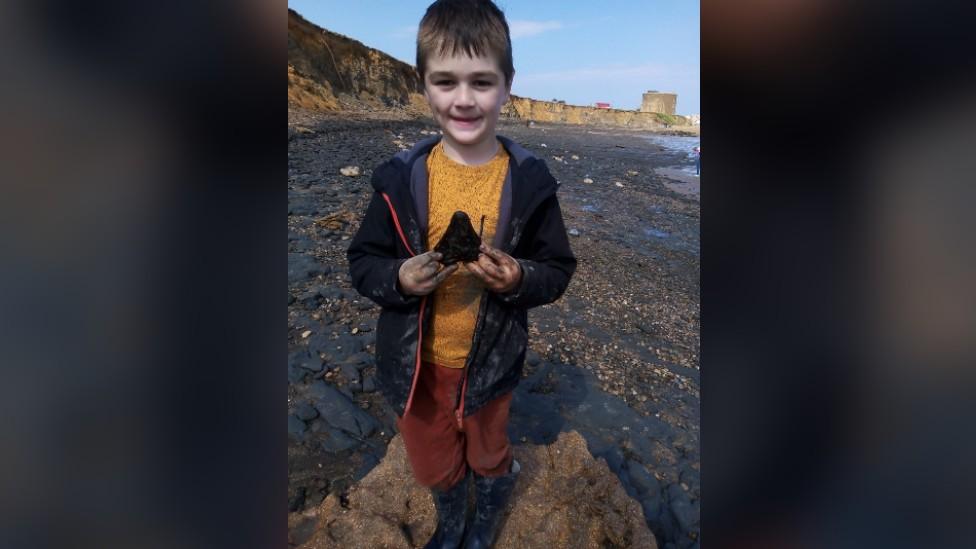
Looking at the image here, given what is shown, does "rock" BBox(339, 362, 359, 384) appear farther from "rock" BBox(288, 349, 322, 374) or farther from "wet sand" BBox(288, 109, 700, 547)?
"rock" BBox(288, 349, 322, 374)

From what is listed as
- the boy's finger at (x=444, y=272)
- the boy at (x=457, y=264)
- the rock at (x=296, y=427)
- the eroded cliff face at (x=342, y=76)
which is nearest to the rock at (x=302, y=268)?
the rock at (x=296, y=427)

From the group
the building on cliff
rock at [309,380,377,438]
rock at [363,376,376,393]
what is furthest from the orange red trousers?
the building on cliff

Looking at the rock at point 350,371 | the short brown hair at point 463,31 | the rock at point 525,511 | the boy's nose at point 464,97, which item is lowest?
the rock at point 525,511

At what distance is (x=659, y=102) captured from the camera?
5856 cm

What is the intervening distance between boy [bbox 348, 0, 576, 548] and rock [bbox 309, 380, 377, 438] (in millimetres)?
933

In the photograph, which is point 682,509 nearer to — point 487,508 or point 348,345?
point 487,508

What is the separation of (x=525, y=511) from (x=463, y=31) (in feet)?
5.80

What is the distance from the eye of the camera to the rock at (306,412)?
2.57 metres

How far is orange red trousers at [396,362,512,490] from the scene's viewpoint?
1598 millimetres

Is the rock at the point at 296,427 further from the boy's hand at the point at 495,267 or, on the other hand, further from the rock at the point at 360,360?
the boy's hand at the point at 495,267

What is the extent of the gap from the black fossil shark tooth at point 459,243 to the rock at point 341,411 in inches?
63.8
